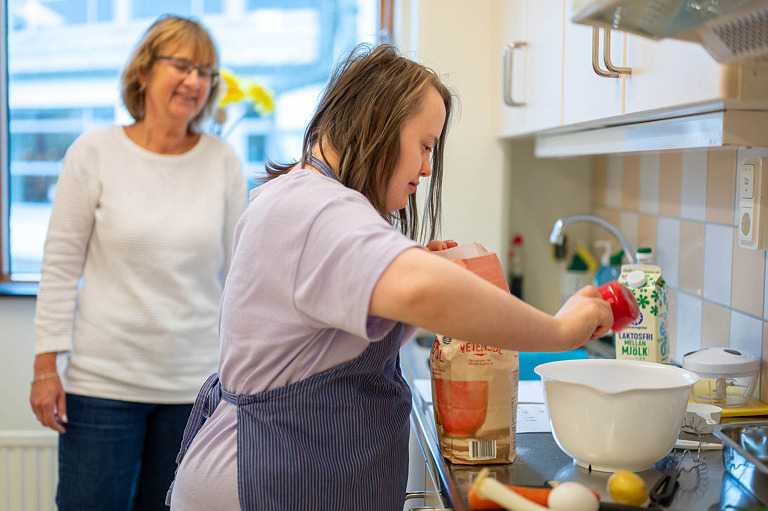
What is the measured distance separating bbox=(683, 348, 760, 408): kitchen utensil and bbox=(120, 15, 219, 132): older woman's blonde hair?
1.25 metres

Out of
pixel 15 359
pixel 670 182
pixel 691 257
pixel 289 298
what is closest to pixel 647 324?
pixel 691 257

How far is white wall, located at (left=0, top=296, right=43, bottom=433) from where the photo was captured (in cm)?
218

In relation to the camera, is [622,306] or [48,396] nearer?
[622,306]

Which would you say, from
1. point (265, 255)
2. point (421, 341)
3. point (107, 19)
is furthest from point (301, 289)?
point (107, 19)

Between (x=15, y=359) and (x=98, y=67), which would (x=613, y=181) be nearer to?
(x=98, y=67)

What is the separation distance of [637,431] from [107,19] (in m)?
2.10

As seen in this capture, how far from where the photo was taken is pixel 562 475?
39.1 inches

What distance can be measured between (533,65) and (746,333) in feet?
2.30

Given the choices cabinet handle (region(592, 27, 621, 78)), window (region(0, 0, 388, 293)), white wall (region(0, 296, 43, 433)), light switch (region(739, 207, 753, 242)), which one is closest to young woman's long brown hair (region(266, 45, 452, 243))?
cabinet handle (region(592, 27, 621, 78))

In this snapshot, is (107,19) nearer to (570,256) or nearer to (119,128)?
(119,128)

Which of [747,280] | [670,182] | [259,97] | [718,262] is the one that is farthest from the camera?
[259,97]

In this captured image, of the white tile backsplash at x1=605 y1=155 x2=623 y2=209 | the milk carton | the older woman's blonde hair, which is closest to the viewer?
the milk carton

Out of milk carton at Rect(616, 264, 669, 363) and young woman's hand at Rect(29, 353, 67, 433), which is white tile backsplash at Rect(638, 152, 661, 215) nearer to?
milk carton at Rect(616, 264, 669, 363)

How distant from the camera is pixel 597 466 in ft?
3.27
